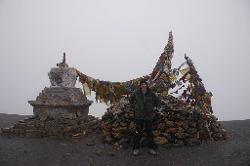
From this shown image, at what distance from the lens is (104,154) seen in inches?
375

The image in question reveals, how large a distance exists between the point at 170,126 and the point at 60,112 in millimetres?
5165

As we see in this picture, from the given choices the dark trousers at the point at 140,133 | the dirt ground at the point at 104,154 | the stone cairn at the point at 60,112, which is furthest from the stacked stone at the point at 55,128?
the dark trousers at the point at 140,133

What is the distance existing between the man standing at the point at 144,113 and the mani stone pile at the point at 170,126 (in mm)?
724

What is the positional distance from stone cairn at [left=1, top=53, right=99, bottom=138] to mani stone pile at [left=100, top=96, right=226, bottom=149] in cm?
131

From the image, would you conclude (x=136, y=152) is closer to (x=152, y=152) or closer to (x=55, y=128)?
(x=152, y=152)

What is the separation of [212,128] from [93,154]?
16.6 feet

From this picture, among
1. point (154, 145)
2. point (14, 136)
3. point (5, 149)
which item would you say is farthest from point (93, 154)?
point (14, 136)

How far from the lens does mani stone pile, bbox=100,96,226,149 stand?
34.8ft

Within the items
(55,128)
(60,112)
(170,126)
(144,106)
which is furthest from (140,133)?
(60,112)

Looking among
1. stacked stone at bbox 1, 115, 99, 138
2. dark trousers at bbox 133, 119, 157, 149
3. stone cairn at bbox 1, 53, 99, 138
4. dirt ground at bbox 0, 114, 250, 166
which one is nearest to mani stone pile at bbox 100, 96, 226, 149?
dirt ground at bbox 0, 114, 250, 166

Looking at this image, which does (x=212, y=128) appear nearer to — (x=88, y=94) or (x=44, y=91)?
(x=88, y=94)

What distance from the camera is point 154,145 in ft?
31.6

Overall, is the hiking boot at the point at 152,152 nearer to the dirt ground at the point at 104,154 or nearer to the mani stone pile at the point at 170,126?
the dirt ground at the point at 104,154

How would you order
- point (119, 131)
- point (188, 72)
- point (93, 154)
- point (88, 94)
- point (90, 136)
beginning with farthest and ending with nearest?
point (88, 94) → point (188, 72) → point (90, 136) → point (119, 131) → point (93, 154)
